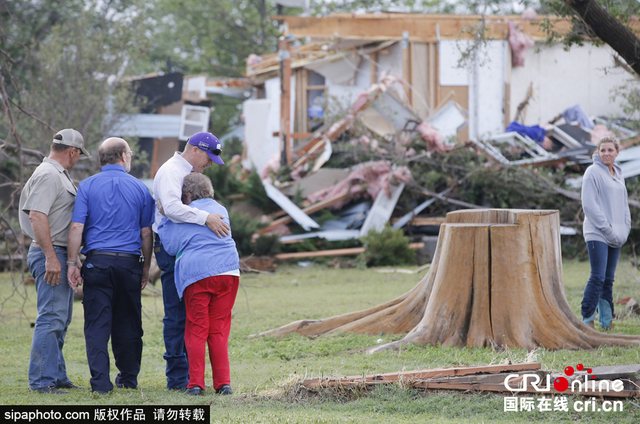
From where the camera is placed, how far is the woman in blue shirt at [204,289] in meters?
4.77

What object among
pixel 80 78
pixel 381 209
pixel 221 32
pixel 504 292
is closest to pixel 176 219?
pixel 504 292

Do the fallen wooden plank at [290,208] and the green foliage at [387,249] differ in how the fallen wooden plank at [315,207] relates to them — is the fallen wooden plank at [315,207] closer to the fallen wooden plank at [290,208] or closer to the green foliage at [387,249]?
the fallen wooden plank at [290,208]

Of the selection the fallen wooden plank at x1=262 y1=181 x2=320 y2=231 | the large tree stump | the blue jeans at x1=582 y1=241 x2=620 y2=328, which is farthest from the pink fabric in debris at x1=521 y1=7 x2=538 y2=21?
the large tree stump

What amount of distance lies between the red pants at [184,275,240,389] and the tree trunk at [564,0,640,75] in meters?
3.61

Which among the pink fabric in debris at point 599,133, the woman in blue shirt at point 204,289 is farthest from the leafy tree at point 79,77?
the pink fabric in debris at point 599,133

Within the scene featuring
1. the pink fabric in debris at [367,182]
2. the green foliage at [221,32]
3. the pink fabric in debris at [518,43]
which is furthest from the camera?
the green foliage at [221,32]

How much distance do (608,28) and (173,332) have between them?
433 cm

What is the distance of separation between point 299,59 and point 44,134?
8.62 m

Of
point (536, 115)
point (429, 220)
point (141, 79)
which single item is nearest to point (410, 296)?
point (429, 220)

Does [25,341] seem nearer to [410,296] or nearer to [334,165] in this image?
[410,296]

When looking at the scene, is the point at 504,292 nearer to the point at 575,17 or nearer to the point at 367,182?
the point at 575,17

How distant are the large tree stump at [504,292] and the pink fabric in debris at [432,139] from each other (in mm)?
9610

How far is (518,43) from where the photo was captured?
61.7ft

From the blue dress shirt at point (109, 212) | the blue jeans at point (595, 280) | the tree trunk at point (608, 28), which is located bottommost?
the blue jeans at point (595, 280)
